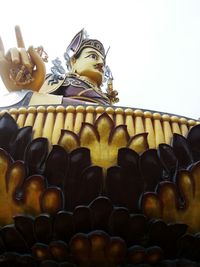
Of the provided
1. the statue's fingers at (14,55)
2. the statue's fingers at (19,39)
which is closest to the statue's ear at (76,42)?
the statue's fingers at (19,39)

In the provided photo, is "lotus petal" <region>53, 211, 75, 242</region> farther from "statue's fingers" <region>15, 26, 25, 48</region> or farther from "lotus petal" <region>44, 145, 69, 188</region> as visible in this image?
"statue's fingers" <region>15, 26, 25, 48</region>

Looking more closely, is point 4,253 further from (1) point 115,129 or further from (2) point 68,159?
(1) point 115,129

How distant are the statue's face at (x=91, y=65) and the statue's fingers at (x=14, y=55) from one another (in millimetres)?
1250

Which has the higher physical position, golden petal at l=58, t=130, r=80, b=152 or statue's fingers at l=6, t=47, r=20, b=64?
statue's fingers at l=6, t=47, r=20, b=64

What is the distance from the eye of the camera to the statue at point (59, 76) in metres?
2.91

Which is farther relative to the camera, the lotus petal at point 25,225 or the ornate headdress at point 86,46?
the ornate headdress at point 86,46

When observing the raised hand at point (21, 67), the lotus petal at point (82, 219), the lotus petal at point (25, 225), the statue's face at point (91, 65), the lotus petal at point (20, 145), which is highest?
the statue's face at point (91, 65)

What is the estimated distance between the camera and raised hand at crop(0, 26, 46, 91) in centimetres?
293

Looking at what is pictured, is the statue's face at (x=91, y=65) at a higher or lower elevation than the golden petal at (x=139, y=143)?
higher

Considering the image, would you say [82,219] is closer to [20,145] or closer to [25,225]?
[25,225]

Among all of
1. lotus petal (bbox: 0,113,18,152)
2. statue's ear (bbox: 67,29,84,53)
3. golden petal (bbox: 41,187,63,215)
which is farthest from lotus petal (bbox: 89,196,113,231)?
statue's ear (bbox: 67,29,84,53)

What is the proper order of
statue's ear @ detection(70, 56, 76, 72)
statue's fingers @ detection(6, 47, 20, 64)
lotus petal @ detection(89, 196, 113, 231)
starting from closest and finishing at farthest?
lotus petal @ detection(89, 196, 113, 231), statue's fingers @ detection(6, 47, 20, 64), statue's ear @ detection(70, 56, 76, 72)

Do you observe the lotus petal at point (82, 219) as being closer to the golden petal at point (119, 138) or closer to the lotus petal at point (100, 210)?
the lotus petal at point (100, 210)

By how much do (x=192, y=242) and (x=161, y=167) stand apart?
374 millimetres
